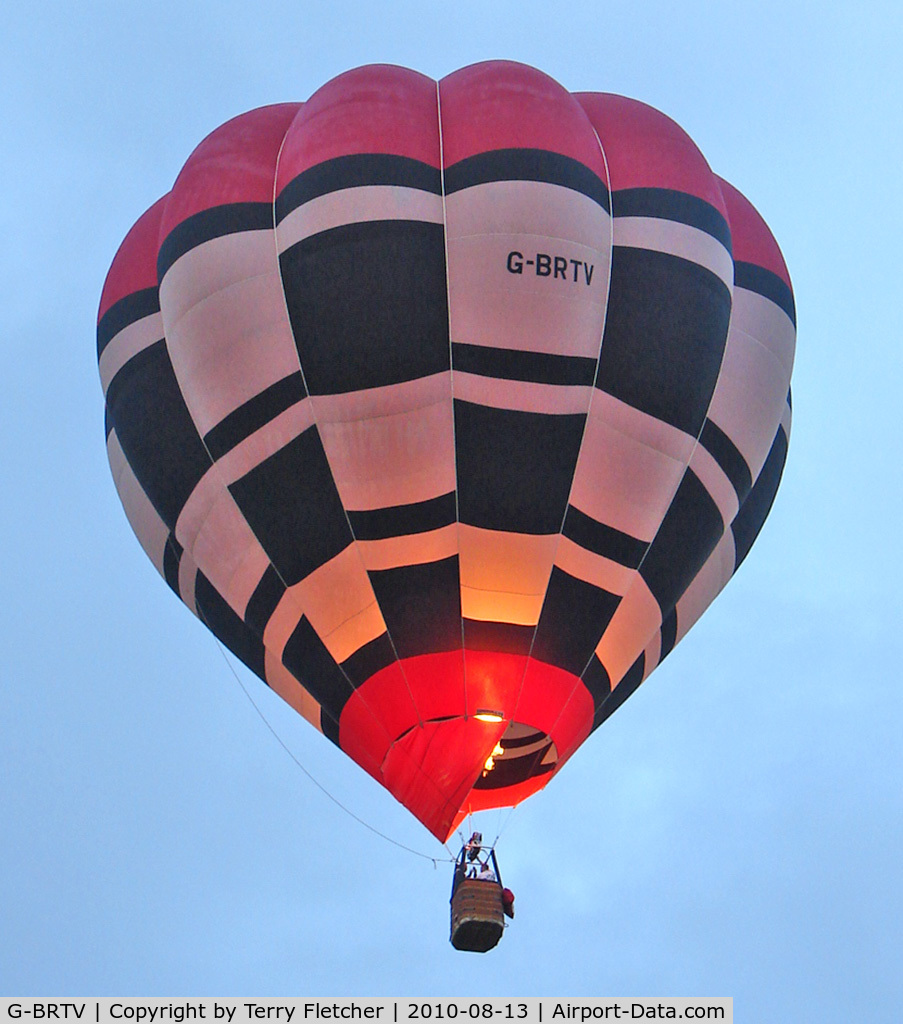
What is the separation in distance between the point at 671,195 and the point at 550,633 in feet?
8.79

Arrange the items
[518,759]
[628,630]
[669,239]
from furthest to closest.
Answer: [518,759], [628,630], [669,239]

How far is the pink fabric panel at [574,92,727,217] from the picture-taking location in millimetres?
8727

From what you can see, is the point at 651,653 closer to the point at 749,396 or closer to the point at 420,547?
the point at 749,396

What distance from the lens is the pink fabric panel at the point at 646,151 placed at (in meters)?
8.73

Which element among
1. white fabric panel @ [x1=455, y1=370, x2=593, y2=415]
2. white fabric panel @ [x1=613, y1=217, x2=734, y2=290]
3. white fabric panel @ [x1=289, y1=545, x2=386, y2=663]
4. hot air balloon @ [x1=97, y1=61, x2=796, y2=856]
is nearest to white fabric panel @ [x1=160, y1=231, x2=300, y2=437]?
hot air balloon @ [x1=97, y1=61, x2=796, y2=856]

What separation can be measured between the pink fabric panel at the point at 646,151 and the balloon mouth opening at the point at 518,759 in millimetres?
3367

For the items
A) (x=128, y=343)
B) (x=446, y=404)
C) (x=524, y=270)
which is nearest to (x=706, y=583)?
(x=446, y=404)

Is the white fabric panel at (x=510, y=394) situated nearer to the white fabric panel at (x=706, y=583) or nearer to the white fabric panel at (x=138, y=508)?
the white fabric panel at (x=706, y=583)

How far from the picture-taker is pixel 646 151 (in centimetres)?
886

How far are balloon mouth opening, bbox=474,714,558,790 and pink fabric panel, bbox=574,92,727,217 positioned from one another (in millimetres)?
3367

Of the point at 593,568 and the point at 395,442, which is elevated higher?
the point at 395,442

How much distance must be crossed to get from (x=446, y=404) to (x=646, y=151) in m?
2.13

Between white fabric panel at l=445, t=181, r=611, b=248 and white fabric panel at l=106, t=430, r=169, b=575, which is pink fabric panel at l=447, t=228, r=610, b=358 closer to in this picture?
white fabric panel at l=445, t=181, r=611, b=248

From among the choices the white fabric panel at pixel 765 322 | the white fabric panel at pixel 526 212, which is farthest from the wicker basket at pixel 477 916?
the white fabric panel at pixel 765 322
